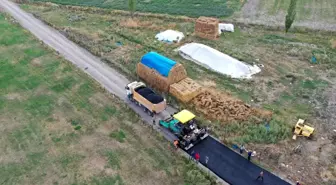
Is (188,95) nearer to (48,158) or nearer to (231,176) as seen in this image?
(231,176)

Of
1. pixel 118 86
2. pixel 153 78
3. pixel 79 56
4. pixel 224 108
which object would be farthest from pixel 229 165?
pixel 79 56

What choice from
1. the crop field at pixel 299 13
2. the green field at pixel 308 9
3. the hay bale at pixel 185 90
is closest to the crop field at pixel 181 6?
the crop field at pixel 299 13

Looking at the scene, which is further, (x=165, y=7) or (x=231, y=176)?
(x=165, y=7)

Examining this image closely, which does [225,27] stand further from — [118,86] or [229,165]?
[229,165]

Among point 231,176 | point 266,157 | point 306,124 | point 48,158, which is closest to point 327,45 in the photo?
point 306,124

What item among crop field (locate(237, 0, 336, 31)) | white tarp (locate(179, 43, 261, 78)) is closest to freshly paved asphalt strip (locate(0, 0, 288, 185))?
white tarp (locate(179, 43, 261, 78))

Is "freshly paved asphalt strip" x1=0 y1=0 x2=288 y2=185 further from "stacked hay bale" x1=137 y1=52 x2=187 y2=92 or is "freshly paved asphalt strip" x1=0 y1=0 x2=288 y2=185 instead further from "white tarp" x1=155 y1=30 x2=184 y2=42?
"white tarp" x1=155 y1=30 x2=184 y2=42
